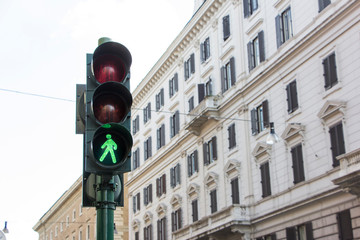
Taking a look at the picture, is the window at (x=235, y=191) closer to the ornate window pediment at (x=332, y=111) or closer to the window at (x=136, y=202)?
the ornate window pediment at (x=332, y=111)

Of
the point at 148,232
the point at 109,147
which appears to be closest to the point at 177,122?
the point at 148,232

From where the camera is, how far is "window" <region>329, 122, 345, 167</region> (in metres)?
26.1

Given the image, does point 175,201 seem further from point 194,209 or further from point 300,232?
point 300,232

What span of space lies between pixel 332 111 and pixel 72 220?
50.5 m

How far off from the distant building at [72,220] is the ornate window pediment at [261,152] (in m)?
28.4

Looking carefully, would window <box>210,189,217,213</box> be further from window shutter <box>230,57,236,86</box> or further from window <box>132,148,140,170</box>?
window <box>132,148,140,170</box>

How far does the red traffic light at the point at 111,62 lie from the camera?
5691 millimetres

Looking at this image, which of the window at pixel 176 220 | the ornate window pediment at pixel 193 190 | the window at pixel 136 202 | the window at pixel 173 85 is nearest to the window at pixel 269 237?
the ornate window pediment at pixel 193 190

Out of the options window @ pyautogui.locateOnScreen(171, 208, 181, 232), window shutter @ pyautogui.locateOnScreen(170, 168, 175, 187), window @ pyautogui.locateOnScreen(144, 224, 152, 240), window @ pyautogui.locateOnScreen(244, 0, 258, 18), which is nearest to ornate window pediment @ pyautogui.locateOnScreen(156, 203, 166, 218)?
window @ pyautogui.locateOnScreen(171, 208, 181, 232)

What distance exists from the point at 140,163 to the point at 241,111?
64.8 ft

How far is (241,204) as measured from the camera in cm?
3403

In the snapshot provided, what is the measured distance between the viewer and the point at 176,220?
43406mm

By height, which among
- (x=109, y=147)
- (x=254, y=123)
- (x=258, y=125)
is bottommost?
(x=109, y=147)

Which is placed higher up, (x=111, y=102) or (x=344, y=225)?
(x=344, y=225)
